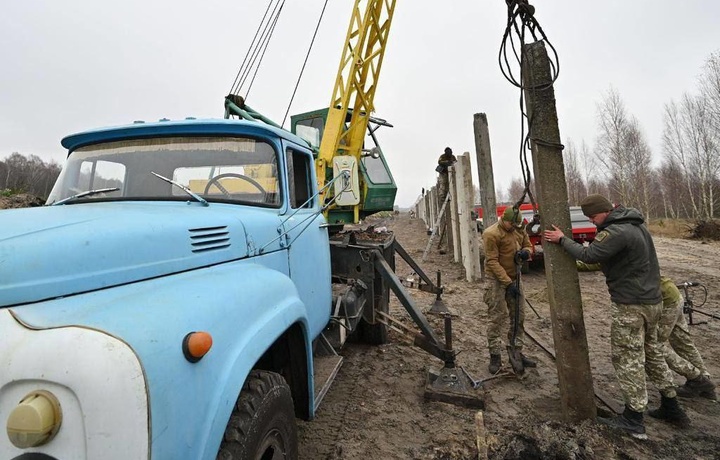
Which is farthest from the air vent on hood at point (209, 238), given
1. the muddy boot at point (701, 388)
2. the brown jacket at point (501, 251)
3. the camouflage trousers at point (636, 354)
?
the muddy boot at point (701, 388)

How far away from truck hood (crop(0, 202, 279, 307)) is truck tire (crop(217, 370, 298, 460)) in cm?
62

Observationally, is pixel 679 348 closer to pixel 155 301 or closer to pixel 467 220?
pixel 155 301

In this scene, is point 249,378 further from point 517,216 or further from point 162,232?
point 517,216

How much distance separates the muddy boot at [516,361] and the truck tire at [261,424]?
9.35ft

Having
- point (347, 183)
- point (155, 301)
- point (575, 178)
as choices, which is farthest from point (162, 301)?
point (575, 178)

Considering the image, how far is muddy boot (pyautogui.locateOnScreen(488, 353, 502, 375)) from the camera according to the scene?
4218 millimetres

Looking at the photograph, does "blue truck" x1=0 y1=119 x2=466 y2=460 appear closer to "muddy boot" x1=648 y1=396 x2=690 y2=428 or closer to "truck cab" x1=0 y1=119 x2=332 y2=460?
"truck cab" x1=0 y1=119 x2=332 y2=460

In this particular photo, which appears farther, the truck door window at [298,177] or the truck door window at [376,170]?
the truck door window at [376,170]

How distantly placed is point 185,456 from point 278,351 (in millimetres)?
1037

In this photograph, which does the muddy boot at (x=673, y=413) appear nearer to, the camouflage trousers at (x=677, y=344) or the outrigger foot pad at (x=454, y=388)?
the camouflage trousers at (x=677, y=344)

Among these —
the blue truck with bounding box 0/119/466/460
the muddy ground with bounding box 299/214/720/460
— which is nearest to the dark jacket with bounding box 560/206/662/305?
the muddy ground with bounding box 299/214/720/460

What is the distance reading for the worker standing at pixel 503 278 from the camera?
426 centimetres

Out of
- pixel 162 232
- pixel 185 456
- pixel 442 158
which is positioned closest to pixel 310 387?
pixel 185 456

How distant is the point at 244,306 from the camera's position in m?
1.66
